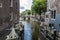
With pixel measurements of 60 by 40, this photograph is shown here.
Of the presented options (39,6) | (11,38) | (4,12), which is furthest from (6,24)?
(39,6)

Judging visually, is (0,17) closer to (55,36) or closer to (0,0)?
(0,0)

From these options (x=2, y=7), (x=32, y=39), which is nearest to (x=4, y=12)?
(x=2, y=7)

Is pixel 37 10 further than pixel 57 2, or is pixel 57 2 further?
pixel 37 10

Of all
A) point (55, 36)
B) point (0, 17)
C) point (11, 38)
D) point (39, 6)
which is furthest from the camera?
point (39, 6)

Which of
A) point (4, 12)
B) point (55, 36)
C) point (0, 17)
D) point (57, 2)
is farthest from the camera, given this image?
point (57, 2)

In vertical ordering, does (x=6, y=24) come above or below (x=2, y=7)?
below

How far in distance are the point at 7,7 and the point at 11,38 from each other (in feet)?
40.9

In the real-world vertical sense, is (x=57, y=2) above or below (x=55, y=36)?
above

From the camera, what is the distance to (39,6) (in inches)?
2282

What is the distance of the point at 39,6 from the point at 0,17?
36.2m

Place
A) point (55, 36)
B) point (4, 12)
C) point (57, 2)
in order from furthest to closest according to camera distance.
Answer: point (57, 2), point (4, 12), point (55, 36)

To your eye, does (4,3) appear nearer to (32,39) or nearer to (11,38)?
(32,39)

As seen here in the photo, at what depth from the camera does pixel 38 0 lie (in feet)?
193

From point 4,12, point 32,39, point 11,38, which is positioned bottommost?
point 32,39
